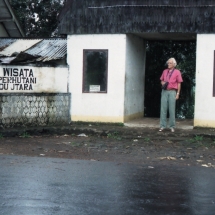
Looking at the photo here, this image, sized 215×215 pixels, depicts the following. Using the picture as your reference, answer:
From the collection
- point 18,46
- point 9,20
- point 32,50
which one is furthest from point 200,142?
point 9,20

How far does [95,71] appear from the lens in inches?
580

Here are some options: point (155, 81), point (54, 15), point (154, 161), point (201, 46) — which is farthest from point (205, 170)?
point (54, 15)

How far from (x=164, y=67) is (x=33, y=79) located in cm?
538

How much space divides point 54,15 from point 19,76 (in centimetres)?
1330

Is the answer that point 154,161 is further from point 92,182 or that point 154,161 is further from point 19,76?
point 19,76

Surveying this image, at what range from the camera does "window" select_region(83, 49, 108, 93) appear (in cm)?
1469

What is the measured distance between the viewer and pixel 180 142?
1252 centimetres

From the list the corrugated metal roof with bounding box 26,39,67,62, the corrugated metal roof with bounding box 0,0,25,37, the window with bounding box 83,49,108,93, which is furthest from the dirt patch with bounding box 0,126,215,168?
the corrugated metal roof with bounding box 0,0,25,37

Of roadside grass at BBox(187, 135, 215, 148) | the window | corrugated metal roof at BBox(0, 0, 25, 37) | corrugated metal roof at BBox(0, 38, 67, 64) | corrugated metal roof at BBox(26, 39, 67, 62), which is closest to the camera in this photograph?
roadside grass at BBox(187, 135, 215, 148)

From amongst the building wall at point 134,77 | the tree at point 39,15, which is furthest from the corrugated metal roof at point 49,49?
the tree at point 39,15

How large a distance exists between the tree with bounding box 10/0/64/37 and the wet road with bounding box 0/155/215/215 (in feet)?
59.0

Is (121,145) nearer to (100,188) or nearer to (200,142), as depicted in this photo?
(200,142)

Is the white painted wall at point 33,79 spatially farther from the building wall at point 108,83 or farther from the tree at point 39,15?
the tree at point 39,15

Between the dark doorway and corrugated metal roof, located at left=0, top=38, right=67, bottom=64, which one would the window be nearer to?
corrugated metal roof, located at left=0, top=38, right=67, bottom=64
